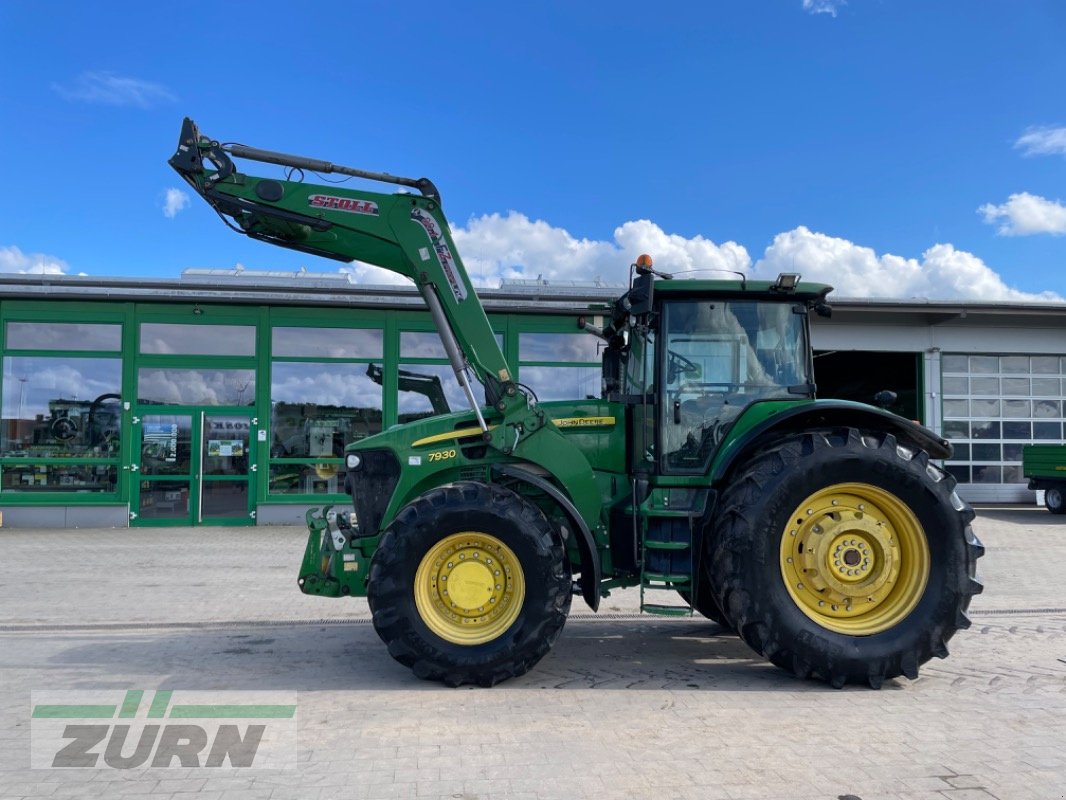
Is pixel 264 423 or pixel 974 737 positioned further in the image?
pixel 264 423

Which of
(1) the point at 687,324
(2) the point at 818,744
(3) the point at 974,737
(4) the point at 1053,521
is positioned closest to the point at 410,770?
(2) the point at 818,744

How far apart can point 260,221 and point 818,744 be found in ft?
16.8

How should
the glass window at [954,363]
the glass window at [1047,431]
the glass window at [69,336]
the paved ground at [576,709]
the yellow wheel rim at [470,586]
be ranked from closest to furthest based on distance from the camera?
the paved ground at [576,709], the yellow wheel rim at [470,586], the glass window at [69,336], the glass window at [954,363], the glass window at [1047,431]

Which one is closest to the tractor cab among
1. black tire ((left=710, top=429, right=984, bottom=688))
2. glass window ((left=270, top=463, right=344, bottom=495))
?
black tire ((left=710, top=429, right=984, bottom=688))

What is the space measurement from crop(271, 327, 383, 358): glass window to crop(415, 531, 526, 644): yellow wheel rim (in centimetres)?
1106

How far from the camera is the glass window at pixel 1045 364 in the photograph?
2008 cm

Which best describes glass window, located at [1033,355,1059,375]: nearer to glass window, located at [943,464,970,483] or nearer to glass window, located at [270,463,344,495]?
glass window, located at [943,464,970,483]

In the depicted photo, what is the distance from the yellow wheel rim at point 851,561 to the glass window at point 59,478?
45.7ft

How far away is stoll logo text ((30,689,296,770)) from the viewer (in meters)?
4.12

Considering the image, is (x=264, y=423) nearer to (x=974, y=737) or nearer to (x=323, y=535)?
(x=323, y=535)

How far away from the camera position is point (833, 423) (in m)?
5.79

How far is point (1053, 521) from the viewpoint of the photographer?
16.7m

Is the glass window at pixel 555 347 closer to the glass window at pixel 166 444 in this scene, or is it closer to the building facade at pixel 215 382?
the building facade at pixel 215 382

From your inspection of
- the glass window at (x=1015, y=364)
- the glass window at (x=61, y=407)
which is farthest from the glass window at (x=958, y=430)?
the glass window at (x=61, y=407)
